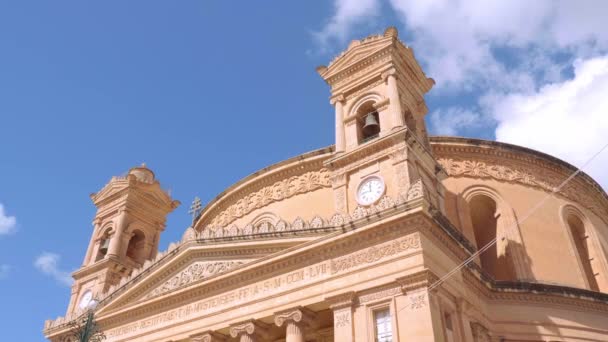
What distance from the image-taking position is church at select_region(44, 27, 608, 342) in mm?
13766

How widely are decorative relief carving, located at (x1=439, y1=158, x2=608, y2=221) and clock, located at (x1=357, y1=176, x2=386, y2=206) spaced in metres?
6.10

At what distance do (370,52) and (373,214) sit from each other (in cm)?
705

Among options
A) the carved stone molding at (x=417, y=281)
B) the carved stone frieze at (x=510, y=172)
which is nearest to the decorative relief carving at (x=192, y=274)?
the carved stone molding at (x=417, y=281)

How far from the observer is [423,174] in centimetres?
1664

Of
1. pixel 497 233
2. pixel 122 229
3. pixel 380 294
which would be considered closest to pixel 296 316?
pixel 380 294

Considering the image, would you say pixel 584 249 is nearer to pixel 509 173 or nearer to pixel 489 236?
pixel 489 236

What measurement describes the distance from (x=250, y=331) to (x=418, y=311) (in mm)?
4915

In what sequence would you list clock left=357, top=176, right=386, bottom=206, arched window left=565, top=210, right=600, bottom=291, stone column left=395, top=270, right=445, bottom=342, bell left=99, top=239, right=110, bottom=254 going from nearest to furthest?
stone column left=395, top=270, right=445, bottom=342 → clock left=357, top=176, right=386, bottom=206 → arched window left=565, top=210, right=600, bottom=291 → bell left=99, top=239, right=110, bottom=254

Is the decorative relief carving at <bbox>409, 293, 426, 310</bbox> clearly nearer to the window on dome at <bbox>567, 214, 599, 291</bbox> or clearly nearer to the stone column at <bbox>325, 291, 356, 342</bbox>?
the stone column at <bbox>325, 291, 356, 342</bbox>

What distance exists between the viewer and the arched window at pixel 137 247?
26766 mm

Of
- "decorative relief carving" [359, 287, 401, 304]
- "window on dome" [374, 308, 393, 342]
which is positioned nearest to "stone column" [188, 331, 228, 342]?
"decorative relief carving" [359, 287, 401, 304]

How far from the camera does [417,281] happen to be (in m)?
12.9

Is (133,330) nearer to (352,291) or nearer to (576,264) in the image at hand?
(352,291)

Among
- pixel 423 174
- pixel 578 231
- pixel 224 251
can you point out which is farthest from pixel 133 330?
pixel 578 231
